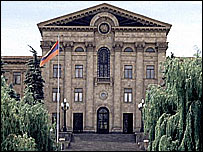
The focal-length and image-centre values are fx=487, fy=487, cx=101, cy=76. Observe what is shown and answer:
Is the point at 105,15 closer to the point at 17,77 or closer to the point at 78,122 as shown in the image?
the point at 78,122

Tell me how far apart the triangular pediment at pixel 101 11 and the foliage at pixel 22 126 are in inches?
893

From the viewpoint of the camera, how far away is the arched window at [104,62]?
172 feet

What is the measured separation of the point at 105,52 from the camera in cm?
5253

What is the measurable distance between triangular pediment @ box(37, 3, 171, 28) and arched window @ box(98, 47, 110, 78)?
3.27 m

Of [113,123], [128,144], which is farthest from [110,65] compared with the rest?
[128,144]

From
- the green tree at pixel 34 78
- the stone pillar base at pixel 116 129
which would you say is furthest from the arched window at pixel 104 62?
the green tree at pixel 34 78

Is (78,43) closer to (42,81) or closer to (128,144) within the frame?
(42,81)

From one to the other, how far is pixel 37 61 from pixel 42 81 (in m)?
2.14

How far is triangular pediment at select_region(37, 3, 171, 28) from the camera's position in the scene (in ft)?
169

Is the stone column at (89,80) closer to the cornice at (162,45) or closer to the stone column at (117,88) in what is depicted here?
the stone column at (117,88)

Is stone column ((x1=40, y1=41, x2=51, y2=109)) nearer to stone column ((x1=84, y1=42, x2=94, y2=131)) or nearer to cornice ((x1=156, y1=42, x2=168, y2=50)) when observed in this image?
stone column ((x1=84, y1=42, x2=94, y2=131))

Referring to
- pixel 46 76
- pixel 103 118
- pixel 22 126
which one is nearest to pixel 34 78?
pixel 46 76

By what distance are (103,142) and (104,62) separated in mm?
10369

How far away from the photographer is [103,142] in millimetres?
45375
